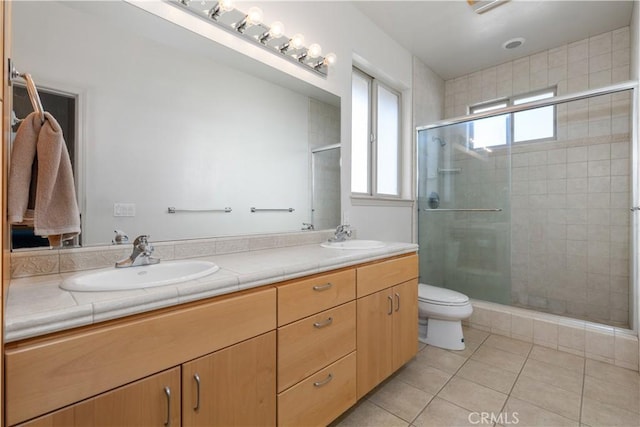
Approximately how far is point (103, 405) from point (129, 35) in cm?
134

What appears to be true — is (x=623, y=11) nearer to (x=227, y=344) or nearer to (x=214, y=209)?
(x=214, y=209)

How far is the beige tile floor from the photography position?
4.72ft

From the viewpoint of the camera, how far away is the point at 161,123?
1.30 m

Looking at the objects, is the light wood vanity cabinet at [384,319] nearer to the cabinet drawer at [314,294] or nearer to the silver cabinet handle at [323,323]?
the cabinet drawer at [314,294]

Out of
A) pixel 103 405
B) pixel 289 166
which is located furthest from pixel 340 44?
pixel 103 405

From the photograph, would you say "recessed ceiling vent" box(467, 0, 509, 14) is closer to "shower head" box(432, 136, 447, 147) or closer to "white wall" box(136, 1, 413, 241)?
"white wall" box(136, 1, 413, 241)

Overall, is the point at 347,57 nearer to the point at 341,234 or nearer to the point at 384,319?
the point at 341,234

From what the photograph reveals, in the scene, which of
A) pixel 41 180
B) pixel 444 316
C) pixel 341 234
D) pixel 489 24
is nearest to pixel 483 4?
pixel 489 24

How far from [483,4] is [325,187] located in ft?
5.74

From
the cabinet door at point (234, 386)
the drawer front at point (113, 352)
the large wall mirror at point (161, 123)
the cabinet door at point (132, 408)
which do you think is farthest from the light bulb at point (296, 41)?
the cabinet door at point (132, 408)

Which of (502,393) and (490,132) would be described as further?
(490,132)

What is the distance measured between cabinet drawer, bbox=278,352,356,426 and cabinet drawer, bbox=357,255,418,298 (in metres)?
0.32

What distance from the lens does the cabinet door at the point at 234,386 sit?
84cm

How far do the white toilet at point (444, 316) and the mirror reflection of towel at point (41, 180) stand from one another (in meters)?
2.14
